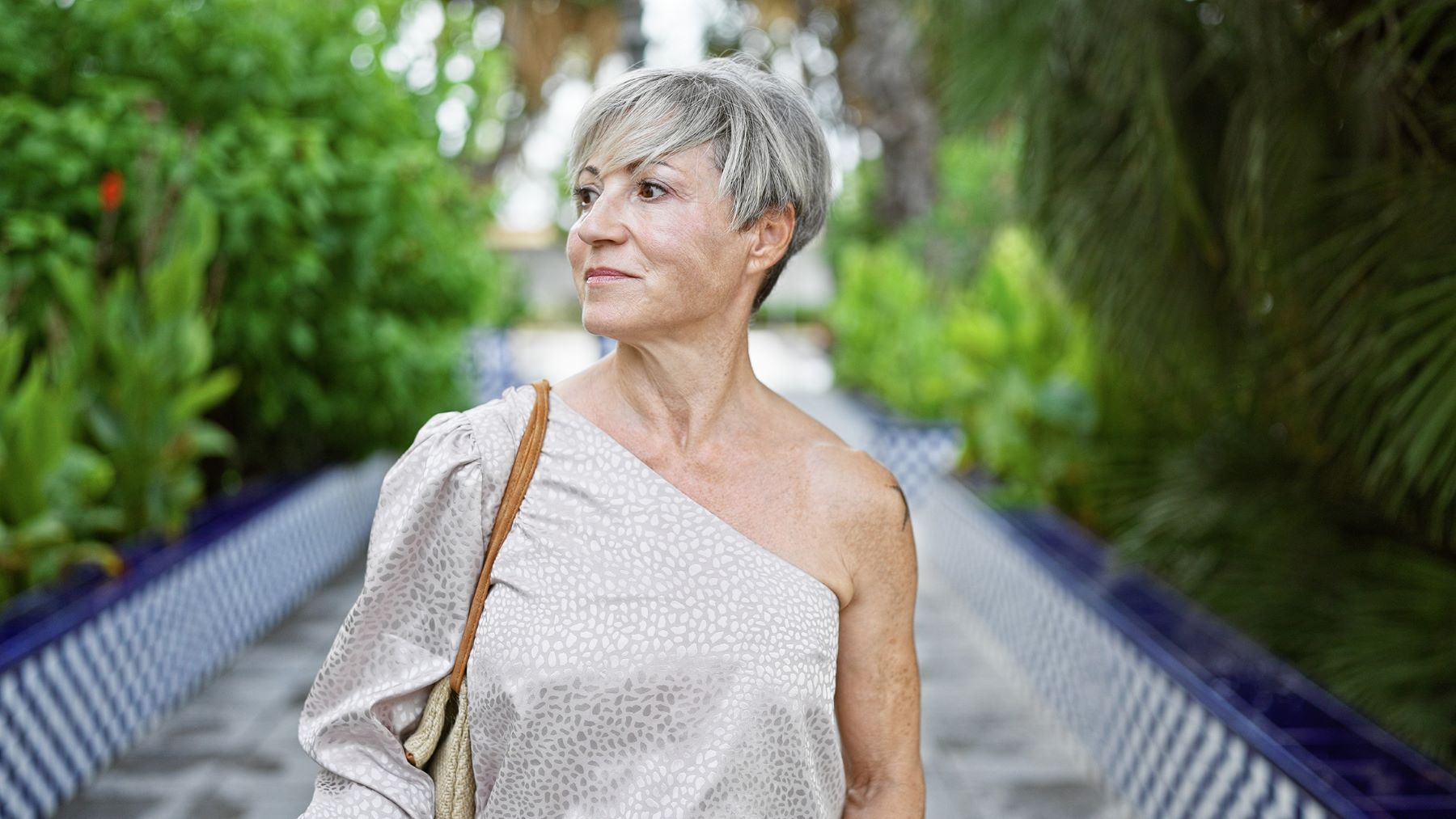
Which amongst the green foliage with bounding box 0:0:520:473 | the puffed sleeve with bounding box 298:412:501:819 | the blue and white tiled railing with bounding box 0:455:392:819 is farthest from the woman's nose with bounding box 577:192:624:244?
the green foliage with bounding box 0:0:520:473

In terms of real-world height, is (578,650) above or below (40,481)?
above

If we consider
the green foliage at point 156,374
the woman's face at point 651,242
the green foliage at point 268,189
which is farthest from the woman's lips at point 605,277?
the green foliage at point 156,374

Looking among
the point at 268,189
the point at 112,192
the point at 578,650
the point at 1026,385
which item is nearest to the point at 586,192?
the point at 578,650

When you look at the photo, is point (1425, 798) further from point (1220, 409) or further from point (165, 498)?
point (165, 498)

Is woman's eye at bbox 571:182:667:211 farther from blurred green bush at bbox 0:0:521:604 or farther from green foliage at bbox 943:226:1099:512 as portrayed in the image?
green foliage at bbox 943:226:1099:512

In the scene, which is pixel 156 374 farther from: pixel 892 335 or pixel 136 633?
pixel 892 335

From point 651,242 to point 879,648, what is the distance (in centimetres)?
60

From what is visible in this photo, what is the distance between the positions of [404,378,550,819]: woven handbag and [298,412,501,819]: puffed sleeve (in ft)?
0.06

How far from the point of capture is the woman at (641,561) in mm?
1518

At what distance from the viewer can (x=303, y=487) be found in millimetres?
6961

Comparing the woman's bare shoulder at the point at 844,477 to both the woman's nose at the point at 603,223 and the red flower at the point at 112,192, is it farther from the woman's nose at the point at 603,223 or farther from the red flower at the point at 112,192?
the red flower at the point at 112,192

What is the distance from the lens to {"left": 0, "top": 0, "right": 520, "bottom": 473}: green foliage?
Result: 207 inches

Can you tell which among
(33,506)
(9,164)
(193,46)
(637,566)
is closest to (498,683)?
(637,566)

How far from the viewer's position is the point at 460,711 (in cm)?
158
